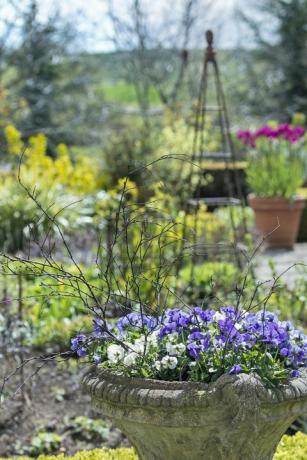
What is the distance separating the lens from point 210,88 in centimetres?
2153

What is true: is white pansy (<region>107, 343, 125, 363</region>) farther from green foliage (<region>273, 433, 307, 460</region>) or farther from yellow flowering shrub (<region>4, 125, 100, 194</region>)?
yellow flowering shrub (<region>4, 125, 100, 194</region>)

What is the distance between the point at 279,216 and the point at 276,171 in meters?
0.59

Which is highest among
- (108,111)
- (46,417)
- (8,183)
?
(108,111)

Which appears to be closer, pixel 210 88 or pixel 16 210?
pixel 16 210

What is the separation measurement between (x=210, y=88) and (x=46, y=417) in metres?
17.9

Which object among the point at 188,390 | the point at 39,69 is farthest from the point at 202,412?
the point at 39,69

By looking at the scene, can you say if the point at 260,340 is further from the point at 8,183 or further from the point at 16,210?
the point at 8,183

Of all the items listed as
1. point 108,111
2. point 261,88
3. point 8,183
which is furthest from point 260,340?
point 261,88

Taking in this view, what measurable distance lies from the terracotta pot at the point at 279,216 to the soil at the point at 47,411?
4.95m

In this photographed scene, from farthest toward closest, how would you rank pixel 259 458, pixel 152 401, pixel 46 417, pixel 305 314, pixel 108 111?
1. pixel 108 111
2. pixel 305 314
3. pixel 46 417
4. pixel 259 458
5. pixel 152 401

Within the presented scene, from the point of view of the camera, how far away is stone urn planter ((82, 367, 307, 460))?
7.43 ft

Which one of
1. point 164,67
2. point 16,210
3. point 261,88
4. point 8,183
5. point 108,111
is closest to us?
point 16,210

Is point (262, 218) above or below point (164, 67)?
below

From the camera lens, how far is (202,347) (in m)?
2.46
